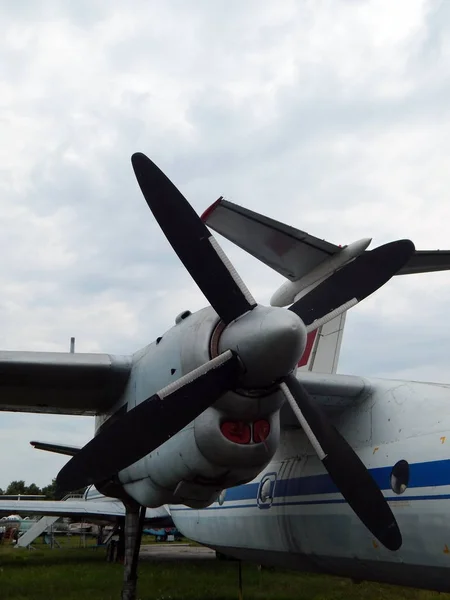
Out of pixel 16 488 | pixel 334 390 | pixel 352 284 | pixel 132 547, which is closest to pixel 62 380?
pixel 132 547

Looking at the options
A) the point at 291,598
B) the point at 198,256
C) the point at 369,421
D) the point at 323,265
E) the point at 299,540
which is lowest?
the point at 291,598

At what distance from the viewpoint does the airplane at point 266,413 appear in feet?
18.4

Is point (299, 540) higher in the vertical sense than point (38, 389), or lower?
lower

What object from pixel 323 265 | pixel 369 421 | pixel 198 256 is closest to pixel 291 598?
pixel 369 421

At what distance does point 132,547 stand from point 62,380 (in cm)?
228

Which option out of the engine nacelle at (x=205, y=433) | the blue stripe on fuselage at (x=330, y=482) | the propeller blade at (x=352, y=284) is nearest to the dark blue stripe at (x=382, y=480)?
the blue stripe on fuselage at (x=330, y=482)

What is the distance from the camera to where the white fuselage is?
20.5 feet

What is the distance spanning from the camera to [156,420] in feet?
18.0

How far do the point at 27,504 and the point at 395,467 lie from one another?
19.3 metres

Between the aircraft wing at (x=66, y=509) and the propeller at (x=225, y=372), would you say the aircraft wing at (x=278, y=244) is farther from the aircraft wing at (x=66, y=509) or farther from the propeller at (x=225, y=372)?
the aircraft wing at (x=66, y=509)

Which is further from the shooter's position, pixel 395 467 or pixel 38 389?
pixel 38 389

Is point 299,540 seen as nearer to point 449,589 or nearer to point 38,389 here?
point 449,589

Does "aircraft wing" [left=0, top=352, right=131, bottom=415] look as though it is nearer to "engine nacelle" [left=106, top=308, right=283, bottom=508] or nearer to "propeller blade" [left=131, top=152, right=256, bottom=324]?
"engine nacelle" [left=106, top=308, right=283, bottom=508]

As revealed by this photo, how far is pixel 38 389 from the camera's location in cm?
785
